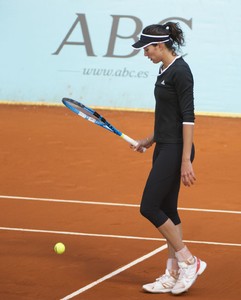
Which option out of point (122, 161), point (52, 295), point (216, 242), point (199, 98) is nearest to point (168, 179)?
point (52, 295)

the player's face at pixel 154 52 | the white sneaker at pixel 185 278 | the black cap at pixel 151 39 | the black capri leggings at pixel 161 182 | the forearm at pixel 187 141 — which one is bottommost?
the white sneaker at pixel 185 278

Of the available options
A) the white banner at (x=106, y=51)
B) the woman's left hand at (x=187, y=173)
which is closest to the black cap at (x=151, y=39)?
the woman's left hand at (x=187, y=173)

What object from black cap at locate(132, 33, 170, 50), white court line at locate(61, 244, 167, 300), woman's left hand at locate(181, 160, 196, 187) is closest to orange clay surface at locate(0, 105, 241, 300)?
white court line at locate(61, 244, 167, 300)

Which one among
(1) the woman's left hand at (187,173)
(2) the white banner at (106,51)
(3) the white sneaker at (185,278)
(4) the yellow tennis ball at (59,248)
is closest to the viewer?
(1) the woman's left hand at (187,173)

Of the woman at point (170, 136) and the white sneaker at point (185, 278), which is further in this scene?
the white sneaker at point (185, 278)

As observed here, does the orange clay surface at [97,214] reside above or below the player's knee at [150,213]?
below

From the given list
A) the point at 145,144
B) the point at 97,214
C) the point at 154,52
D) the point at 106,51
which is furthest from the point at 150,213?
the point at 106,51

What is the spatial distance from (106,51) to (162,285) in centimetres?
1194

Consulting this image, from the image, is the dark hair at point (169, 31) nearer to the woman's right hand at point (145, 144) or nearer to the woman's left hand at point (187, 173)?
the woman's right hand at point (145, 144)

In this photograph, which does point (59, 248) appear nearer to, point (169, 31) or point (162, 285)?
point (162, 285)

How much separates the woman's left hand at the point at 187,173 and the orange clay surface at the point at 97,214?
1.00 m

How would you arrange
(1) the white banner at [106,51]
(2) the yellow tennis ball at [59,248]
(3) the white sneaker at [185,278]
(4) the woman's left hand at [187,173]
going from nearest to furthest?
(4) the woman's left hand at [187,173] < (3) the white sneaker at [185,278] < (2) the yellow tennis ball at [59,248] < (1) the white banner at [106,51]

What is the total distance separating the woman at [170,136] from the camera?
730 centimetres

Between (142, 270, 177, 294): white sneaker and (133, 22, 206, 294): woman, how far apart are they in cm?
3
